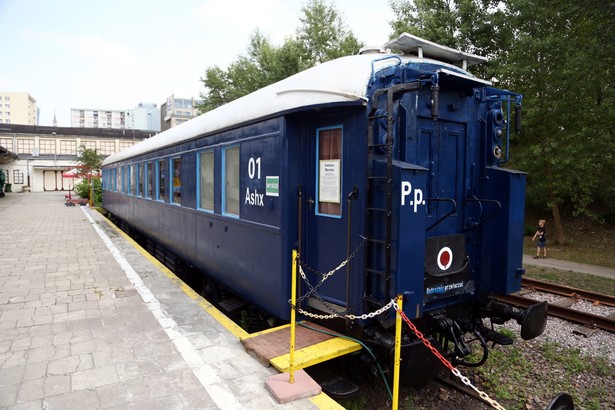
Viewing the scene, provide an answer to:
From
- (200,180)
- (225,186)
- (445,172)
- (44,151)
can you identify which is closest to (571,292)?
(445,172)

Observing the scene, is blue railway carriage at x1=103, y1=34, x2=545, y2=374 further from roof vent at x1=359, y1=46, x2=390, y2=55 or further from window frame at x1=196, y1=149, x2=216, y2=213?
window frame at x1=196, y1=149, x2=216, y2=213

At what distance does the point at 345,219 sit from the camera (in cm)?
418

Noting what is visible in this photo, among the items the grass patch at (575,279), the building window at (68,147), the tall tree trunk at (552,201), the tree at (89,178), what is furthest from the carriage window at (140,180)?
the building window at (68,147)

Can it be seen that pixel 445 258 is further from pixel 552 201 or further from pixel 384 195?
pixel 552 201

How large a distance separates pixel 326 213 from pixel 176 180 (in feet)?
16.4

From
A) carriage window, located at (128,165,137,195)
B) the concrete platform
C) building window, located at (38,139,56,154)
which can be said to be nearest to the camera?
the concrete platform

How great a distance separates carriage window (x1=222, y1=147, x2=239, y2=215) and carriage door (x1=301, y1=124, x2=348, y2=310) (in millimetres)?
1491

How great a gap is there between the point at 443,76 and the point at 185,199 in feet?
17.4

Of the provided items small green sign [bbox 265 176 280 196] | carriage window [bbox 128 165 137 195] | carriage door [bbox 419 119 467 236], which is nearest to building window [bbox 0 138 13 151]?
carriage window [bbox 128 165 137 195]

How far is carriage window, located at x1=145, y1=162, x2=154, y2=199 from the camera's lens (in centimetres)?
1063

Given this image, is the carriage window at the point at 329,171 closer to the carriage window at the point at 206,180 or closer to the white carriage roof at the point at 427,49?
the white carriage roof at the point at 427,49

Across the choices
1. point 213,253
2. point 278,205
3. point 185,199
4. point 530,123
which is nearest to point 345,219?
point 278,205

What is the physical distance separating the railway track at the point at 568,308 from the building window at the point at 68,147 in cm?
6331

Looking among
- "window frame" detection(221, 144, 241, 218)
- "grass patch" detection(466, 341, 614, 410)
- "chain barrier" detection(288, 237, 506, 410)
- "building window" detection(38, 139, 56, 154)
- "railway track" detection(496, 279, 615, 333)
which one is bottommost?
"grass patch" detection(466, 341, 614, 410)
